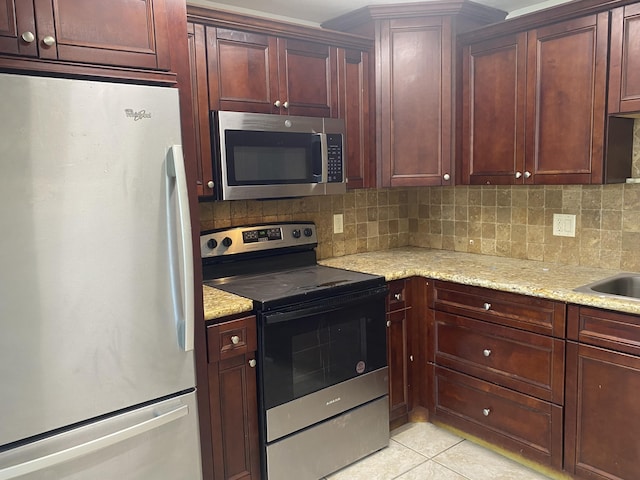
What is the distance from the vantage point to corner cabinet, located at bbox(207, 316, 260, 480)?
2.03m

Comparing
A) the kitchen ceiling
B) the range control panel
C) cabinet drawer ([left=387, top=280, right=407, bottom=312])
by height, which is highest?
the kitchen ceiling

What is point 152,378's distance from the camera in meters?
1.71

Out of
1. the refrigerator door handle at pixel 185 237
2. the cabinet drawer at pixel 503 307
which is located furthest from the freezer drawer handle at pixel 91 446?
the cabinet drawer at pixel 503 307

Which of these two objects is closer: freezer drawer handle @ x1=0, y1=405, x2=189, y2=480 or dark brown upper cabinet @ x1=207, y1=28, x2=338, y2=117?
freezer drawer handle @ x1=0, y1=405, x2=189, y2=480

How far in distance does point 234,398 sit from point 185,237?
789mm

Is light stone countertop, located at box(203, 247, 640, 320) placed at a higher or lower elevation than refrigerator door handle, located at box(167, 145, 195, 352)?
lower

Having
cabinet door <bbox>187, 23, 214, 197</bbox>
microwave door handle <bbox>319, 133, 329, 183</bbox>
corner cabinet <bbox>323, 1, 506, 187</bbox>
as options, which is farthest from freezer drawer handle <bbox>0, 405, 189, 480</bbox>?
corner cabinet <bbox>323, 1, 506, 187</bbox>

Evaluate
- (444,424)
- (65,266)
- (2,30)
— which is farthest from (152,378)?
(444,424)

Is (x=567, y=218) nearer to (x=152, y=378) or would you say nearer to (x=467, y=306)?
(x=467, y=306)

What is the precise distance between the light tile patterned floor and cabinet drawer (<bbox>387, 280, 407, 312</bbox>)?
2.35 ft

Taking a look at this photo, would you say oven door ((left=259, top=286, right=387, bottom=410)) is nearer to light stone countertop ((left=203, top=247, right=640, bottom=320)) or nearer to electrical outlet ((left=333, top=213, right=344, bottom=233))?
light stone countertop ((left=203, top=247, right=640, bottom=320))

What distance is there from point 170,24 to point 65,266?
0.86 metres

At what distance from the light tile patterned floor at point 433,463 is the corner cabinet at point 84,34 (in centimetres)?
201

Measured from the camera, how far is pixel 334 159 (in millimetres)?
2658
